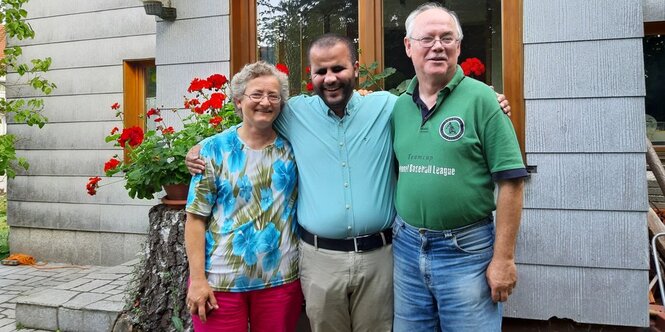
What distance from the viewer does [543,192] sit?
2.97 meters

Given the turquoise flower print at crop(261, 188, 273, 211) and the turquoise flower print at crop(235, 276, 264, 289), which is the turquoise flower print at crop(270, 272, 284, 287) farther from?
the turquoise flower print at crop(261, 188, 273, 211)

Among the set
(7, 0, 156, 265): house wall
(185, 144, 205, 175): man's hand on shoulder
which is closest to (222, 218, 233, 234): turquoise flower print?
(185, 144, 205, 175): man's hand on shoulder

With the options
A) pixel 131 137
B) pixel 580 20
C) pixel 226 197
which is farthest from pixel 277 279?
pixel 580 20

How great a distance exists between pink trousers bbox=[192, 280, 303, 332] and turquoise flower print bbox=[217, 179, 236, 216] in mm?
348

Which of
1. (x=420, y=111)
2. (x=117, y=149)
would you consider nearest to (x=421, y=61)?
(x=420, y=111)

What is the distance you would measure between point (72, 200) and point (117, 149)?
103cm

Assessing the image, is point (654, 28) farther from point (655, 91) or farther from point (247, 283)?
point (247, 283)

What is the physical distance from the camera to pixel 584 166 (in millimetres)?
2904

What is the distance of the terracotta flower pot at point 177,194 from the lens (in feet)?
9.79

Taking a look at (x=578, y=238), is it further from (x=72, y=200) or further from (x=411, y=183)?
(x=72, y=200)

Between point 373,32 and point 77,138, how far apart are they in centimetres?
468

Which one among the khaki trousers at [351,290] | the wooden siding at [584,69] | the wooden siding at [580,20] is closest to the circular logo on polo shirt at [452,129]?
the khaki trousers at [351,290]

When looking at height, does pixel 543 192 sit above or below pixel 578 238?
above

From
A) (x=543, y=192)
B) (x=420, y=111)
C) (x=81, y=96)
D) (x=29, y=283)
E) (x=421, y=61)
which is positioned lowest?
(x=29, y=283)
